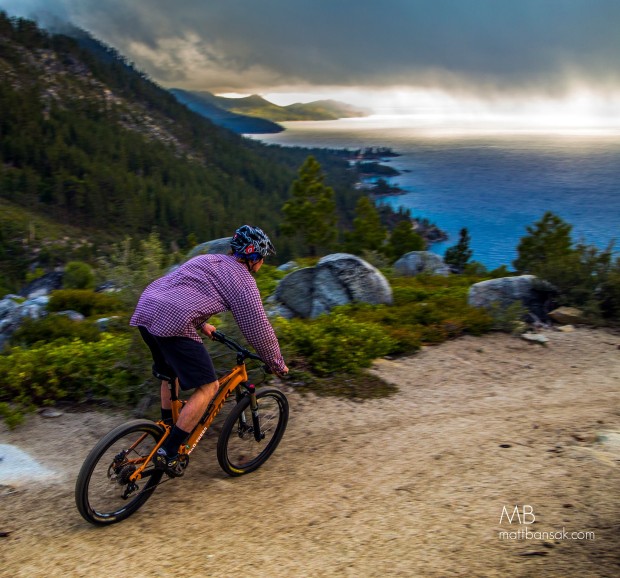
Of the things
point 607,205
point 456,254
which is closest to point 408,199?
point 607,205

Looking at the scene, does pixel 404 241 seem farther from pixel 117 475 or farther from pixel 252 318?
pixel 117 475

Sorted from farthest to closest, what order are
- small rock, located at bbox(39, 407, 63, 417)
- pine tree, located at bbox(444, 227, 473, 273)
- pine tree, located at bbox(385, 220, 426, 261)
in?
pine tree, located at bbox(444, 227, 473, 273) → pine tree, located at bbox(385, 220, 426, 261) → small rock, located at bbox(39, 407, 63, 417)

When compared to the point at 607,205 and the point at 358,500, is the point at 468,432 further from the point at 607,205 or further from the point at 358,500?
the point at 607,205

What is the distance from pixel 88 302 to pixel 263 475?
42.6ft

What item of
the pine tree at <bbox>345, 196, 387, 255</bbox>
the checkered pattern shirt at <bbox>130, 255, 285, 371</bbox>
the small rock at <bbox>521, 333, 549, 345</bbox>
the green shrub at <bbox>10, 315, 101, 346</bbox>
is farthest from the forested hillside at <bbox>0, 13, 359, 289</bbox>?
the checkered pattern shirt at <bbox>130, 255, 285, 371</bbox>

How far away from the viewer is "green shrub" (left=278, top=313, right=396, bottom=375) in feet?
27.5

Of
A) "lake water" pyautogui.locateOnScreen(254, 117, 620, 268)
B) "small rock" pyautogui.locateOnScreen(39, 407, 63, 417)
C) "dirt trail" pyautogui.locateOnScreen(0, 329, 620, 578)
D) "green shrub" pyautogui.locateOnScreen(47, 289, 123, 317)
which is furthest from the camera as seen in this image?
"lake water" pyautogui.locateOnScreen(254, 117, 620, 268)

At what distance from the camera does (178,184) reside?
14812 centimetres

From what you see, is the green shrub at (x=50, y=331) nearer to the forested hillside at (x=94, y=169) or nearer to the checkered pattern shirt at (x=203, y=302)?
the checkered pattern shirt at (x=203, y=302)

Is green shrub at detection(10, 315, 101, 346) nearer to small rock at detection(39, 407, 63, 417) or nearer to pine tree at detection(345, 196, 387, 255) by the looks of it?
small rock at detection(39, 407, 63, 417)

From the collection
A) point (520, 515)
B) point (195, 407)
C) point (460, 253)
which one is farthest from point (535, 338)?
point (460, 253)

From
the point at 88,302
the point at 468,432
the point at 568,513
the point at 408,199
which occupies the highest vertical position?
the point at 568,513

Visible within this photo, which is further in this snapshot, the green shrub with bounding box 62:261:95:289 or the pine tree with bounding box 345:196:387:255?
the pine tree with bounding box 345:196:387:255

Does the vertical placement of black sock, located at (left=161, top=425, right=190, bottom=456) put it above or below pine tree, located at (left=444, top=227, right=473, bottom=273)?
above
